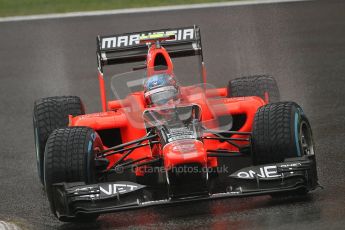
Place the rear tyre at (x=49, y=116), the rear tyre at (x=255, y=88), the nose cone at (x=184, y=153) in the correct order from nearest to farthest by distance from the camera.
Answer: the nose cone at (x=184, y=153) → the rear tyre at (x=49, y=116) → the rear tyre at (x=255, y=88)

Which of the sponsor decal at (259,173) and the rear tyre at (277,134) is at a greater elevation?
the rear tyre at (277,134)

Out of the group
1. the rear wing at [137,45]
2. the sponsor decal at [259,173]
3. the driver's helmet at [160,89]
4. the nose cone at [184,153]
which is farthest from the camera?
the rear wing at [137,45]

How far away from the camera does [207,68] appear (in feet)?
56.1

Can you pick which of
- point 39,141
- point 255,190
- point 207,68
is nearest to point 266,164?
point 255,190

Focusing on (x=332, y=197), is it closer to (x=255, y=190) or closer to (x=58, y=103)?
(x=255, y=190)

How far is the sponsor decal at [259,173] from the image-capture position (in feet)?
31.8

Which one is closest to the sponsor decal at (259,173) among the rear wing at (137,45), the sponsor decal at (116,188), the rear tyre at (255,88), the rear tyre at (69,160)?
the sponsor decal at (116,188)

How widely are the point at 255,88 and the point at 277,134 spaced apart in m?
2.14

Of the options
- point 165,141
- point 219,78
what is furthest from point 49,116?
point 219,78

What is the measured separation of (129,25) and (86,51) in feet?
3.63

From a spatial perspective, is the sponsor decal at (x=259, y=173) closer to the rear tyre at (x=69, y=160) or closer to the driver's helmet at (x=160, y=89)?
the rear tyre at (x=69, y=160)

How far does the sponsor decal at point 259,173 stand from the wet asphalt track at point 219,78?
0.96ft

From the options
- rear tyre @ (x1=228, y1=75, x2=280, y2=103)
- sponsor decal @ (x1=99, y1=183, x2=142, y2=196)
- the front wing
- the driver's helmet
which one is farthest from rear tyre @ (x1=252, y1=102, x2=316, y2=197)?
rear tyre @ (x1=228, y1=75, x2=280, y2=103)

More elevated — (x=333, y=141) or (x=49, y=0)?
(x=49, y=0)
